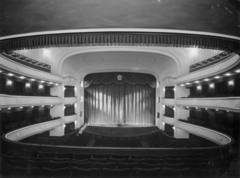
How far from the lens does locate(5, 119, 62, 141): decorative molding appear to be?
22.7 ft

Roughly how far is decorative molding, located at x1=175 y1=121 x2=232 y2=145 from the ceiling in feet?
16.1

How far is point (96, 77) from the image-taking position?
617 inches

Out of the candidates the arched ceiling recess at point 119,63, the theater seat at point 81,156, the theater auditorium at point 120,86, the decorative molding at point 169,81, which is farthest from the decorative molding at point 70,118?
the decorative molding at point 169,81

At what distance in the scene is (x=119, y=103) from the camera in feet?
57.0

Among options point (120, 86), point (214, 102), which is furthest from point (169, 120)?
point (120, 86)

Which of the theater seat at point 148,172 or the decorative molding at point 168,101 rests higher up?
the decorative molding at point 168,101

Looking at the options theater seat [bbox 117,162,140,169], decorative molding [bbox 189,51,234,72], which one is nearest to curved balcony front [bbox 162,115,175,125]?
decorative molding [bbox 189,51,234,72]

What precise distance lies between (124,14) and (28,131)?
8332mm

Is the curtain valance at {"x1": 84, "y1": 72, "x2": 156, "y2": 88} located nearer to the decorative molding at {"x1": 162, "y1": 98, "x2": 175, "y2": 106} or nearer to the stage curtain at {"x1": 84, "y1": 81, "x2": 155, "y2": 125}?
the stage curtain at {"x1": 84, "y1": 81, "x2": 155, "y2": 125}

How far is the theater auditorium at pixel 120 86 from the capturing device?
274cm

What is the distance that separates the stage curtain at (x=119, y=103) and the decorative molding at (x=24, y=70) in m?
6.73

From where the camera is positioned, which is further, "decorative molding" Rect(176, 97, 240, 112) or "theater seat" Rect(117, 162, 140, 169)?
"decorative molding" Rect(176, 97, 240, 112)

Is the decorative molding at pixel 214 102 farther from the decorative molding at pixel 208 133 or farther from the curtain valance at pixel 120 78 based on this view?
the curtain valance at pixel 120 78

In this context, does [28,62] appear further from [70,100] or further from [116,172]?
[116,172]
